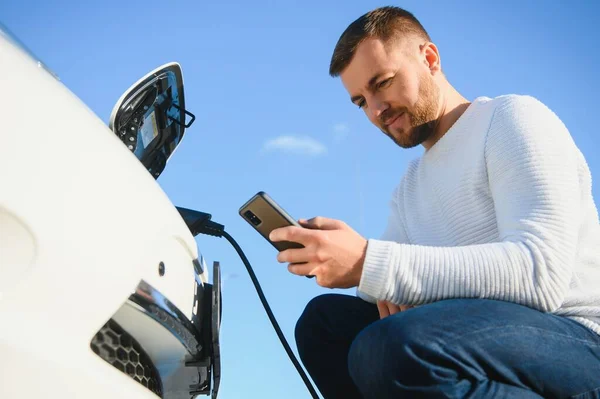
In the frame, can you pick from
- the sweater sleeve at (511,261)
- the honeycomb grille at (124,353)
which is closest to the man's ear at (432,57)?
the sweater sleeve at (511,261)

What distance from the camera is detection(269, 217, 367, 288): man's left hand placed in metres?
1.19

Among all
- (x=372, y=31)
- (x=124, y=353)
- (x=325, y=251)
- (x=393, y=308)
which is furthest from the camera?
(x=372, y=31)

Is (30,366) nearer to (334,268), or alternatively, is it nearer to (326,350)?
(334,268)

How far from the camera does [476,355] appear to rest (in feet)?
3.70

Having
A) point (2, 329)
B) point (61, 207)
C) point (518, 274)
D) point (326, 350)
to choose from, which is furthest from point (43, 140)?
point (326, 350)

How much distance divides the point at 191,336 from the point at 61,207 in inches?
15.9

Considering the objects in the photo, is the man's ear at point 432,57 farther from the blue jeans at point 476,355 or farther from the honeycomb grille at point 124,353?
the honeycomb grille at point 124,353

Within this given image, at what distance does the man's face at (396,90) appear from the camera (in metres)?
1.90

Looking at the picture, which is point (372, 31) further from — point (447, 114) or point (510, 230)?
point (510, 230)

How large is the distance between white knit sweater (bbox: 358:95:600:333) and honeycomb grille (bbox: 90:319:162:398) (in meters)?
0.46

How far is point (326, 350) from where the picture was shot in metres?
1.72

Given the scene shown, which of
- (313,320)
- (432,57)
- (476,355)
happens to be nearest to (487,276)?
(476,355)

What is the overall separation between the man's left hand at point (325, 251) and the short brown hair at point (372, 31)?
0.94m

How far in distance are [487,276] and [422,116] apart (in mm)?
802
